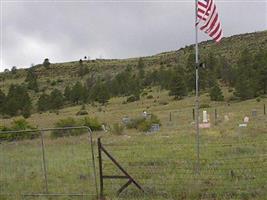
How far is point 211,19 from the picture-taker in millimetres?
12133

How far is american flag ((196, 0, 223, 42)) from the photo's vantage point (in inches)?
475

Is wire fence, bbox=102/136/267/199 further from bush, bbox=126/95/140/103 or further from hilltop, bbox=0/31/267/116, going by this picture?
bush, bbox=126/95/140/103

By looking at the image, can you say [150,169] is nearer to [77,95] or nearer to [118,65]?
[77,95]

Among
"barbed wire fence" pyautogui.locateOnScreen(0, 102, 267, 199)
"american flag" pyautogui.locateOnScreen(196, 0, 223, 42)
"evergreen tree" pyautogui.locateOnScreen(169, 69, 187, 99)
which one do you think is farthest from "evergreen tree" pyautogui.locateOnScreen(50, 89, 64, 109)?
"american flag" pyautogui.locateOnScreen(196, 0, 223, 42)

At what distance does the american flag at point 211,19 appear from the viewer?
12062 millimetres

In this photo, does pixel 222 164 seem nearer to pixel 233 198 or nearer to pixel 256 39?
pixel 233 198

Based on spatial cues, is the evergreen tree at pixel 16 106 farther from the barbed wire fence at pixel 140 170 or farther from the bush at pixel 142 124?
the barbed wire fence at pixel 140 170

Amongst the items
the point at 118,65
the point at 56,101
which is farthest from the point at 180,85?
the point at 118,65

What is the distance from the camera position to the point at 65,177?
12258 millimetres

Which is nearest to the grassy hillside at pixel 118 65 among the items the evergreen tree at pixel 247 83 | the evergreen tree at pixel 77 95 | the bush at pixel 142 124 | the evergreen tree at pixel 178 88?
the evergreen tree at pixel 77 95

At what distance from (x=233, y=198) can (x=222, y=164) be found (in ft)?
9.90

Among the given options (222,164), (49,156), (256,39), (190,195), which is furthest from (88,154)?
(256,39)

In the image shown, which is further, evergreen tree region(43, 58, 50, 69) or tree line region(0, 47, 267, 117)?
evergreen tree region(43, 58, 50, 69)

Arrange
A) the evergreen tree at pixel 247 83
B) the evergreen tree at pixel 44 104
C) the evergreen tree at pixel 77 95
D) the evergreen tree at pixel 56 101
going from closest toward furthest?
the evergreen tree at pixel 247 83 → the evergreen tree at pixel 44 104 → the evergreen tree at pixel 56 101 → the evergreen tree at pixel 77 95
